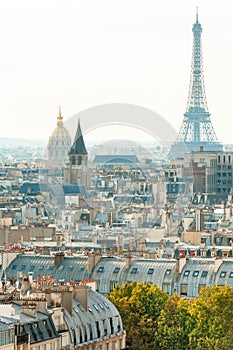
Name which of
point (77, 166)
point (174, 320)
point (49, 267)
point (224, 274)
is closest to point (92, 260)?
point (49, 267)

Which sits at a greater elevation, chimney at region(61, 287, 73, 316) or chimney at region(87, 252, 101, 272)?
chimney at region(87, 252, 101, 272)

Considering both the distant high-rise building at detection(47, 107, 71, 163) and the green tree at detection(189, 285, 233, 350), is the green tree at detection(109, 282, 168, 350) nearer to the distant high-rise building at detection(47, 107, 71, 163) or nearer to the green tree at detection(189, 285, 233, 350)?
the green tree at detection(189, 285, 233, 350)

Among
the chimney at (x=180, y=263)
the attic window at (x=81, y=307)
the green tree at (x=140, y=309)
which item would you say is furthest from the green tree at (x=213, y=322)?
the chimney at (x=180, y=263)

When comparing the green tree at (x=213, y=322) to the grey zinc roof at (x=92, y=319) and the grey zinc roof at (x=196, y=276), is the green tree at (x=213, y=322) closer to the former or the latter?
the grey zinc roof at (x=92, y=319)

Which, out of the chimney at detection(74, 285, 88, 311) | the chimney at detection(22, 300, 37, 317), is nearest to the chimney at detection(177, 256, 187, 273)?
the chimney at detection(74, 285, 88, 311)

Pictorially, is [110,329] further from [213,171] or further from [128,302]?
[213,171]
